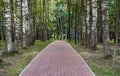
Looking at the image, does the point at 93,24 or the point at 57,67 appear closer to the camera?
the point at 57,67

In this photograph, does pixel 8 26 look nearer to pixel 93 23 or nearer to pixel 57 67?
pixel 57 67

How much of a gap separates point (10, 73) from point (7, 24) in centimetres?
740

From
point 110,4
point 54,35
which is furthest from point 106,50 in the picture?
point 54,35

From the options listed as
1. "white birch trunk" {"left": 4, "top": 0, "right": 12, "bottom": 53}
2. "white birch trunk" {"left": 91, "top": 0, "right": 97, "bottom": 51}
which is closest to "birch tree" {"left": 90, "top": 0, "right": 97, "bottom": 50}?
"white birch trunk" {"left": 91, "top": 0, "right": 97, "bottom": 51}

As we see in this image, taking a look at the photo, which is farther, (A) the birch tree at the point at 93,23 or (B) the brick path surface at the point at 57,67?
(A) the birch tree at the point at 93,23

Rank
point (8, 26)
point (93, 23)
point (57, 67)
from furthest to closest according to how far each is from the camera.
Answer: point (93, 23) → point (8, 26) → point (57, 67)

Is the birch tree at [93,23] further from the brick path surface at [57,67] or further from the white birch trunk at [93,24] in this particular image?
the brick path surface at [57,67]

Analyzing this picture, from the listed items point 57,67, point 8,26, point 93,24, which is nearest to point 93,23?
point 93,24

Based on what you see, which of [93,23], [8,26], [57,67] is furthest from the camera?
[93,23]

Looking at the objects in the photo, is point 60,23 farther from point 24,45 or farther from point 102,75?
point 102,75

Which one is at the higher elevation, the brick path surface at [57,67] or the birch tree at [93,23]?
the birch tree at [93,23]

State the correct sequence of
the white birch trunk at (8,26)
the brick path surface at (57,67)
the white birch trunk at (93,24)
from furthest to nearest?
the white birch trunk at (93,24), the white birch trunk at (8,26), the brick path surface at (57,67)

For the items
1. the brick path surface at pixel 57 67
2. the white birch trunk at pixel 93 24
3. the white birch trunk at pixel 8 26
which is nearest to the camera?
the brick path surface at pixel 57 67

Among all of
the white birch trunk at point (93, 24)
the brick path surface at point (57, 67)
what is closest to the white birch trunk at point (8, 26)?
the brick path surface at point (57, 67)
